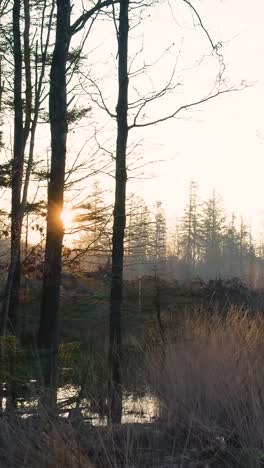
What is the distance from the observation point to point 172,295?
820 inches

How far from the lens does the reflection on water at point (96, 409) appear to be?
5.20m

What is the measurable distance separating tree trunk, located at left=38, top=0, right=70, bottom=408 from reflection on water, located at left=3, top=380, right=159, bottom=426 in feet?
12.5

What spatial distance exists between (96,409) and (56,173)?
596 centimetres

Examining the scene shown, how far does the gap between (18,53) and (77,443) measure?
415 inches

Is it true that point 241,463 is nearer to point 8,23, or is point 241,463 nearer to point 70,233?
point 70,233

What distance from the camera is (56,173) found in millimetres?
10789

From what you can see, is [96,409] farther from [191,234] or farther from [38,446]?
[191,234]

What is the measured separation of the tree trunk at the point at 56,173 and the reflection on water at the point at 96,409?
3817 mm

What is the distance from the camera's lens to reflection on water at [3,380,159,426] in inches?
205

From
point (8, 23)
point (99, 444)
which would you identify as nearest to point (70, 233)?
point (8, 23)

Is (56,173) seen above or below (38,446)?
above

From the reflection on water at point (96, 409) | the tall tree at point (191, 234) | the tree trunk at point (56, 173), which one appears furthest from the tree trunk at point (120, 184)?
the tall tree at point (191, 234)

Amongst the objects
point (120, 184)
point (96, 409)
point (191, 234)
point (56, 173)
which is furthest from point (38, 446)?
point (191, 234)

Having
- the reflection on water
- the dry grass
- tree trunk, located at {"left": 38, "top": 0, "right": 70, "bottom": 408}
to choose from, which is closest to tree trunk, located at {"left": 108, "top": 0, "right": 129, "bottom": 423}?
tree trunk, located at {"left": 38, "top": 0, "right": 70, "bottom": 408}
